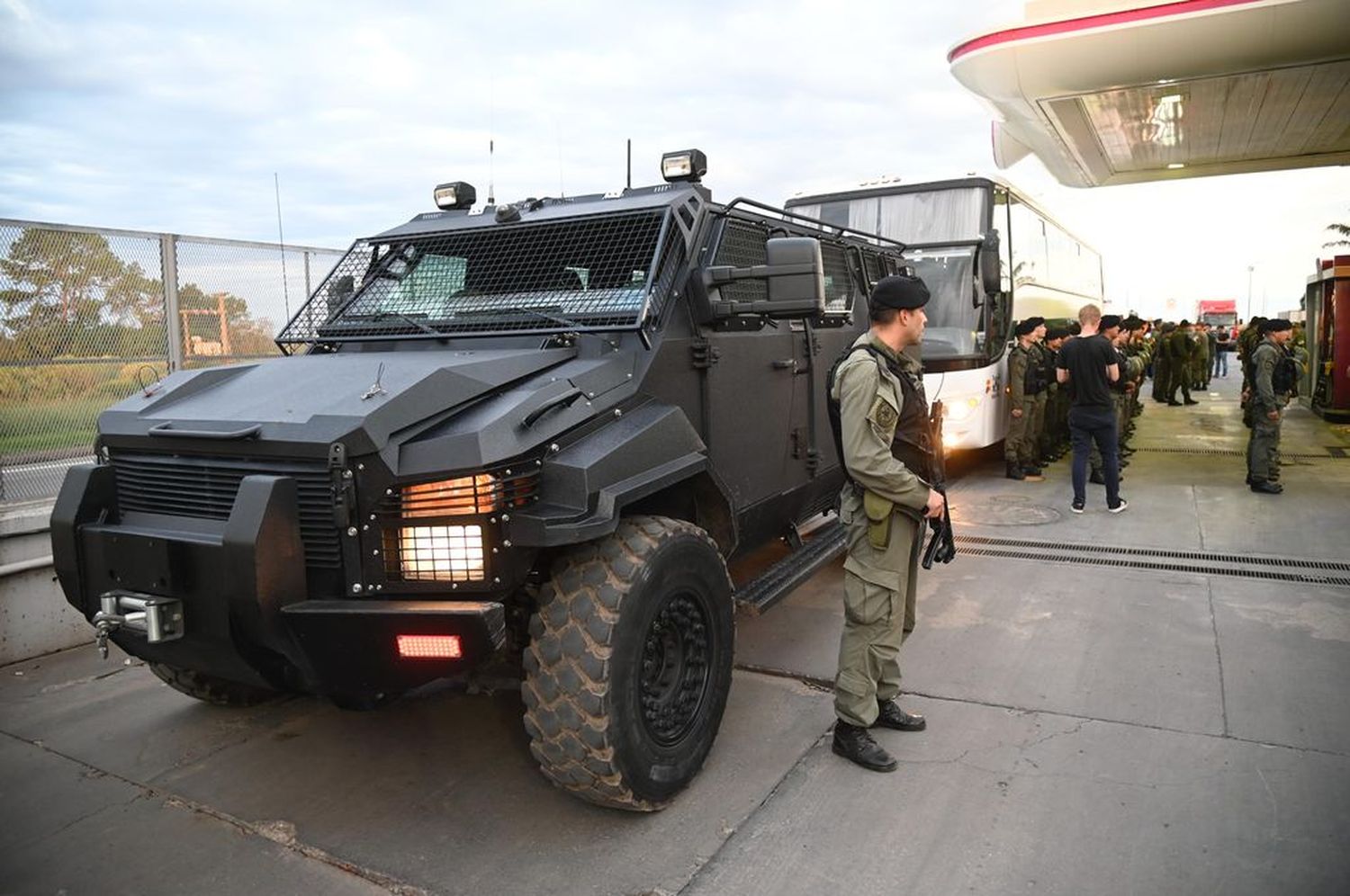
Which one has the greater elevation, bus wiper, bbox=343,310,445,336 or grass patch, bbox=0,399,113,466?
bus wiper, bbox=343,310,445,336

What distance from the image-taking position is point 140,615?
9.71 feet

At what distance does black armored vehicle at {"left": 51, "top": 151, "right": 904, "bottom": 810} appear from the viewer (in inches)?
111

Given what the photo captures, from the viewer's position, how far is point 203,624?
9.68 ft

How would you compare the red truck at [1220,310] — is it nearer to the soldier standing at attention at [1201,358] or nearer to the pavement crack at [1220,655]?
the soldier standing at attention at [1201,358]

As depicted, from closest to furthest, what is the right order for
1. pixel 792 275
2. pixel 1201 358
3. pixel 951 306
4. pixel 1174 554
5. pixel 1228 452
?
A: pixel 792 275
pixel 1174 554
pixel 951 306
pixel 1228 452
pixel 1201 358

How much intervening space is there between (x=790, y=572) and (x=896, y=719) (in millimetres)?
933

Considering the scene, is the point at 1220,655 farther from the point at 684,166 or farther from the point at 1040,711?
the point at 684,166

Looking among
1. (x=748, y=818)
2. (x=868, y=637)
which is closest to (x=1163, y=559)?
(x=868, y=637)

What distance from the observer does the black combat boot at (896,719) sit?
3865mm

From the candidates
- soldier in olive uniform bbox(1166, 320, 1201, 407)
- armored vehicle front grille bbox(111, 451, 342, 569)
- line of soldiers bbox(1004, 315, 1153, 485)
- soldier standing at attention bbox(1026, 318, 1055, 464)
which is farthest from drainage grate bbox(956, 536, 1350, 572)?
soldier in olive uniform bbox(1166, 320, 1201, 407)

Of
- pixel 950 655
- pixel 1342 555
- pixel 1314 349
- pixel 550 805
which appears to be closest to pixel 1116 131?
pixel 1314 349

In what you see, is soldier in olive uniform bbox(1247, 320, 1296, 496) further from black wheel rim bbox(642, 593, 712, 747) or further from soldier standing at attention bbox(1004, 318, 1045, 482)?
black wheel rim bbox(642, 593, 712, 747)

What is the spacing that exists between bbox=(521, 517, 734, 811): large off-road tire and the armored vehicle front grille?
732 millimetres

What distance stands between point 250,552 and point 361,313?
1957mm
